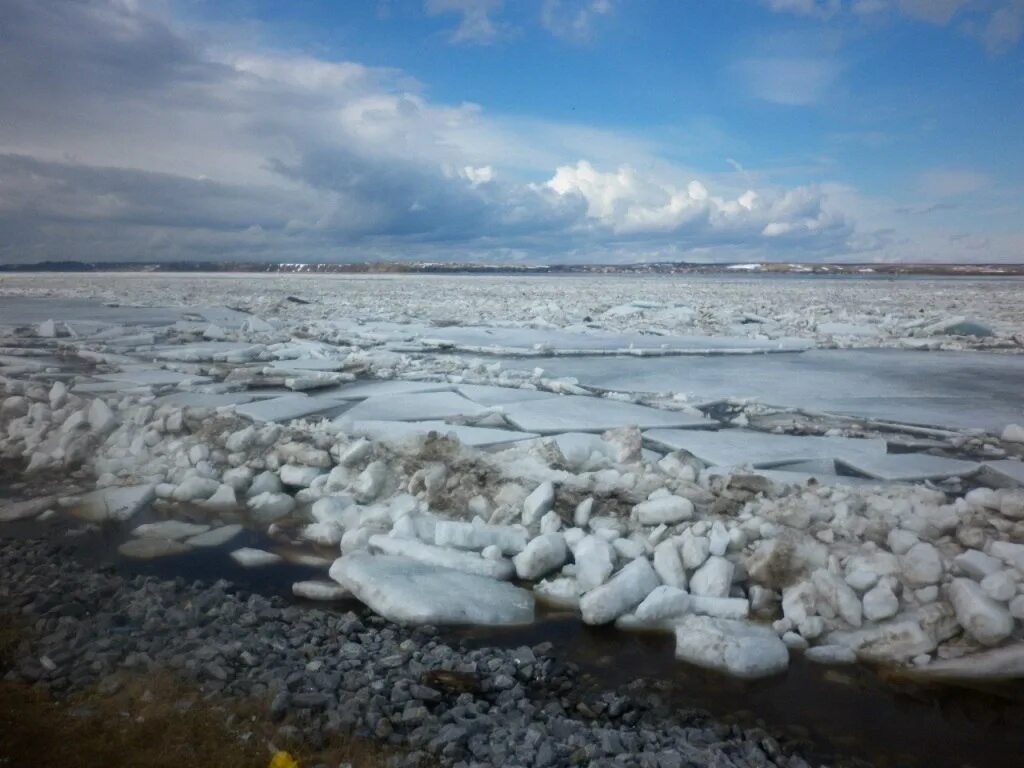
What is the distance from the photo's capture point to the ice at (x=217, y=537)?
134 inches

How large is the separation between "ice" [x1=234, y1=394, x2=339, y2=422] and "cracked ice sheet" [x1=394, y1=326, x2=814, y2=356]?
3.48 m

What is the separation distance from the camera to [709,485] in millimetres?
3586

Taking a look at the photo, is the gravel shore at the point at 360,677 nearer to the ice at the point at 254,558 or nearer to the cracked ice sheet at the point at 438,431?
the ice at the point at 254,558

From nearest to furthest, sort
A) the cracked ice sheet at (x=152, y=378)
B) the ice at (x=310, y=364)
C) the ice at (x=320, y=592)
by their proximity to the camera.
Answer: the ice at (x=320, y=592), the cracked ice sheet at (x=152, y=378), the ice at (x=310, y=364)

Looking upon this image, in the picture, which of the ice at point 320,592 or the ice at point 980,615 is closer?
the ice at point 980,615

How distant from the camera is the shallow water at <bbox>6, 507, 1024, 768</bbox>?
2.10 metres

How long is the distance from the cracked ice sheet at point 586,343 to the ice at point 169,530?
541 centimetres

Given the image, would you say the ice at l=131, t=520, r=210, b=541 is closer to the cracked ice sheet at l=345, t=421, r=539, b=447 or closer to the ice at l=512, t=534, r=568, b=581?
the cracked ice sheet at l=345, t=421, r=539, b=447

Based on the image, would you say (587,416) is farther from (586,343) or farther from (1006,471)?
(586,343)

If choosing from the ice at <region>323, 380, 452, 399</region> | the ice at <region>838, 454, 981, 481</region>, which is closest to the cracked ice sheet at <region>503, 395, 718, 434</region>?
the ice at <region>323, 380, 452, 399</region>

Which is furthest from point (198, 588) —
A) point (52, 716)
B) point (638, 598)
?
point (638, 598)

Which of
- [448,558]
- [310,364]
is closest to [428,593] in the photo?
[448,558]

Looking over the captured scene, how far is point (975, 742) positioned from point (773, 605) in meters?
0.78

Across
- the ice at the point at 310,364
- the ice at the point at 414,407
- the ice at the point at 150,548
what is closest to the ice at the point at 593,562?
the ice at the point at 150,548
